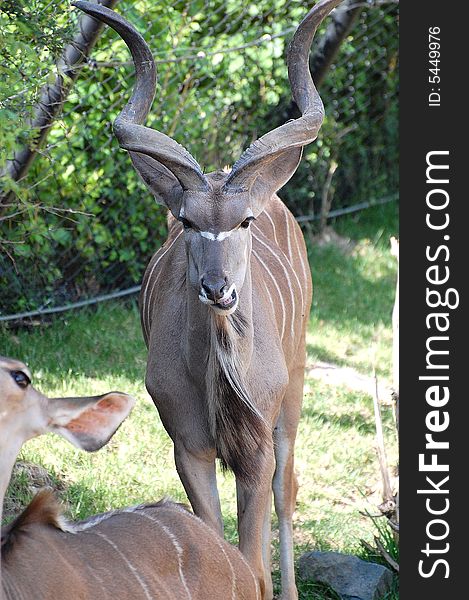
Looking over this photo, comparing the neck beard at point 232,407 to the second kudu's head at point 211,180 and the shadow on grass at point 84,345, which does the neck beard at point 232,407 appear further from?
the shadow on grass at point 84,345

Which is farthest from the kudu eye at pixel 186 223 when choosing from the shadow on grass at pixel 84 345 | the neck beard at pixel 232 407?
the shadow on grass at pixel 84 345

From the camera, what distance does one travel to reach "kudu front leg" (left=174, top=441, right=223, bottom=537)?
3.13 m

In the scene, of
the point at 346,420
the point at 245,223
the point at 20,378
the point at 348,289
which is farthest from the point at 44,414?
the point at 348,289

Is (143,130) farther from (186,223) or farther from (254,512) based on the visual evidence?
(254,512)

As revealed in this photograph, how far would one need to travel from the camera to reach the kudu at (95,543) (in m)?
2.03

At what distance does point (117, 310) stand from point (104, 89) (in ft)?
3.37

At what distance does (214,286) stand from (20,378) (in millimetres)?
903

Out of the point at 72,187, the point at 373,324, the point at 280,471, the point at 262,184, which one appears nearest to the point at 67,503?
the point at 280,471

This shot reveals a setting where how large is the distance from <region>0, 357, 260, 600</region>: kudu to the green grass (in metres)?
1.02

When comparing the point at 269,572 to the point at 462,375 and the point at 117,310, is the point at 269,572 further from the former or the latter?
the point at 117,310

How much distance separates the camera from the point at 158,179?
126 inches

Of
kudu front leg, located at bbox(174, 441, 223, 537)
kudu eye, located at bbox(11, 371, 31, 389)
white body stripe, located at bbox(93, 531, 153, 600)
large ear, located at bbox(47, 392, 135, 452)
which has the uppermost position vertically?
kudu eye, located at bbox(11, 371, 31, 389)

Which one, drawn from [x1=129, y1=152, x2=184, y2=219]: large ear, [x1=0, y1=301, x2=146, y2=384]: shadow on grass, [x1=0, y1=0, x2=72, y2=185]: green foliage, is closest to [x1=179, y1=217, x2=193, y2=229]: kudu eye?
[x1=129, y1=152, x2=184, y2=219]: large ear

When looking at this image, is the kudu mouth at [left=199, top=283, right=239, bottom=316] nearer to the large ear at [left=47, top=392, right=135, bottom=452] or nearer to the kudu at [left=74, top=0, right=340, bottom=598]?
the kudu at [left=74, top=0, right=340, bottom=598]
